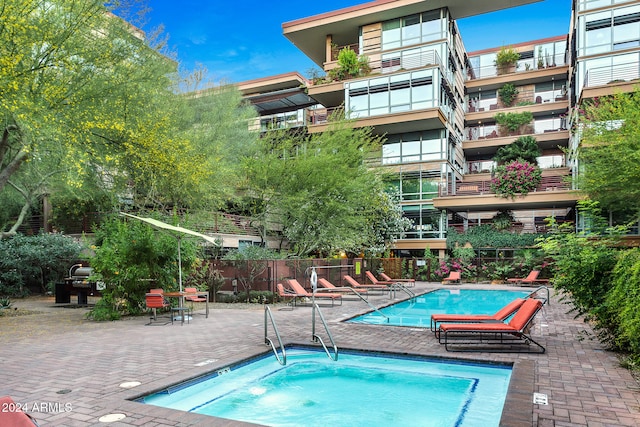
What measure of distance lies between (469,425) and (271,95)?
36690 millimetres

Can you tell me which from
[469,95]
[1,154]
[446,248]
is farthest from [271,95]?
[1,154]

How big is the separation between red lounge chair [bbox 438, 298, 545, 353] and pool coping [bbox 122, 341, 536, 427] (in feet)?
2.54

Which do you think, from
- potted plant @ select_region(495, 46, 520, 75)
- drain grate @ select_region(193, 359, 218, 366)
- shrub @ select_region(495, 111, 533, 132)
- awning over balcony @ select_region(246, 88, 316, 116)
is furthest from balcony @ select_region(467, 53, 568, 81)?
drain grate @ select_region(193, 359, 218, 366)

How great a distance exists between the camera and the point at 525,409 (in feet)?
14.9

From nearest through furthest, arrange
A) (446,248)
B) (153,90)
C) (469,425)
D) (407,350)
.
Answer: (469,425) < (407,350) < (153,90) < (446,248)

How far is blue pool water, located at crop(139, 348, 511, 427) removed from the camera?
5.41 meters

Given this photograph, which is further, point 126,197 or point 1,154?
point 126,197

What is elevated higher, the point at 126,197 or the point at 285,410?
the point at 126,197

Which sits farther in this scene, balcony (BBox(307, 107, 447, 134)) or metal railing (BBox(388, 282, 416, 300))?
balcony (BBox(307, 107, 447, 134))

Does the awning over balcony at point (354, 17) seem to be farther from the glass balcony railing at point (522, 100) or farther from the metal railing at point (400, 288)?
the metal railing at point (400, 288)

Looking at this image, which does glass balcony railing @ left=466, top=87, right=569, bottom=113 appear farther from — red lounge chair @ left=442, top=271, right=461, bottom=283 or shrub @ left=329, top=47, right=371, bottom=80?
red lounge chair @ left=442, top=271, right=461, bottom=283

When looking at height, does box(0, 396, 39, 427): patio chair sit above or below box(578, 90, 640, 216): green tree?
below

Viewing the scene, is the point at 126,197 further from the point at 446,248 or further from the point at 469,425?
the point at 446,248

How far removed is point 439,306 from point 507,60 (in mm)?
29386
